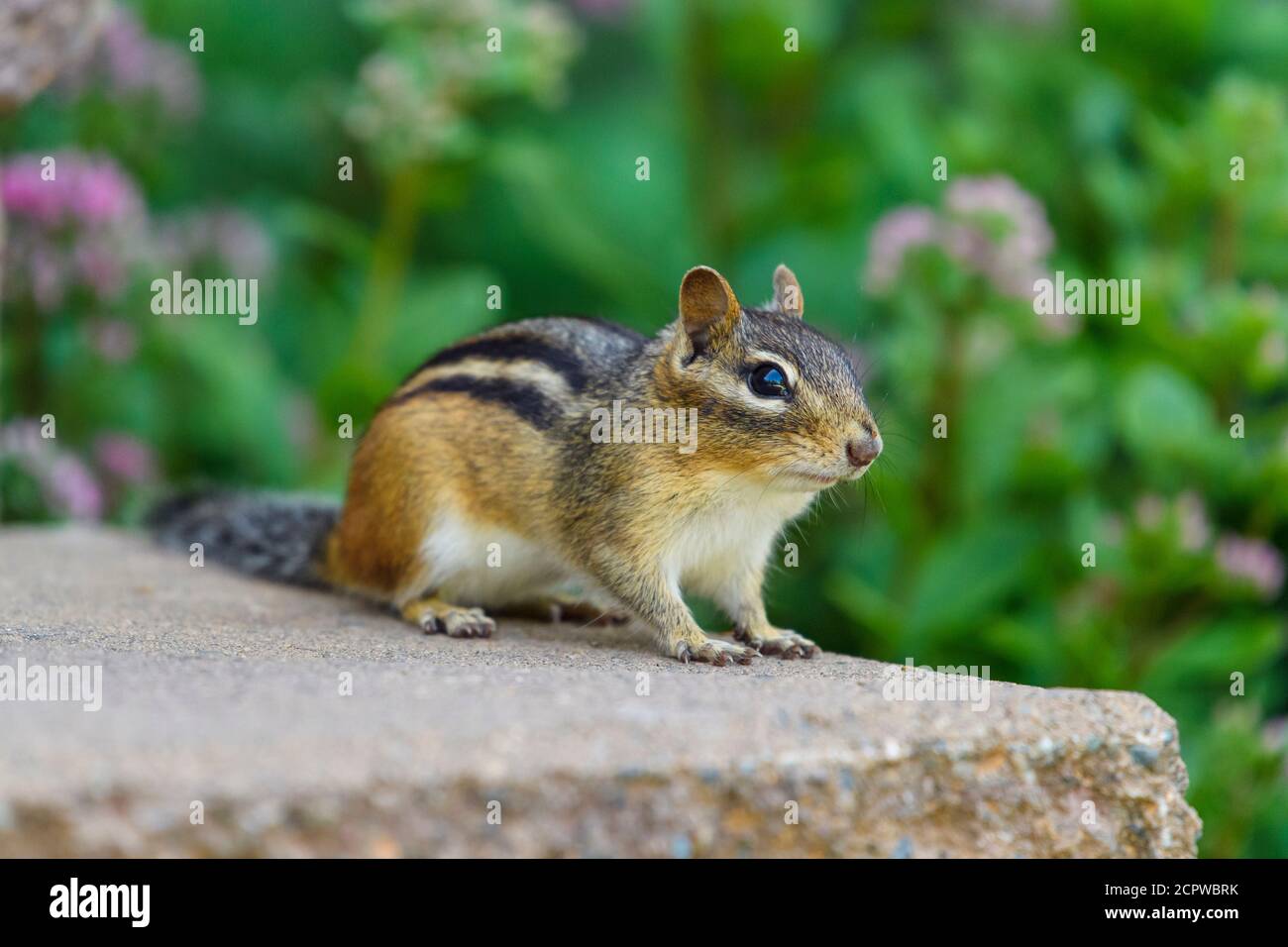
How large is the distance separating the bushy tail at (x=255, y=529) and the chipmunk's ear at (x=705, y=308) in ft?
5.34

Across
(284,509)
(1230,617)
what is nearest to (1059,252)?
(1230,617)

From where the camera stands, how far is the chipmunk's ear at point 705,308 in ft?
13.5

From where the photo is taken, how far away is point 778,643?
4305 millimetres

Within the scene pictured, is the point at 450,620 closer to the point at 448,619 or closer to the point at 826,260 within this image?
the point at 448,619

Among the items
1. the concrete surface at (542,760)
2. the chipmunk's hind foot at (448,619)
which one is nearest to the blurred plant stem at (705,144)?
the chipmunk's hind foot at (448,619)

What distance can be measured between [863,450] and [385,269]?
330 cm

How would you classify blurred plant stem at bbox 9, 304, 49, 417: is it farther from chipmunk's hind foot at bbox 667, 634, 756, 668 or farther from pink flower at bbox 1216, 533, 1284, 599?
pink flower at bbox 1216, 533, 1284, 599

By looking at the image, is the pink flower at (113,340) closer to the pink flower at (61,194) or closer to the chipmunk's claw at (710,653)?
the pink flower at (61,194)

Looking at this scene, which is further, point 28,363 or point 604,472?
point 28,363

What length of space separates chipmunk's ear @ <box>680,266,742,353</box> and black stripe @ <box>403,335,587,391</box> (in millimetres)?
475

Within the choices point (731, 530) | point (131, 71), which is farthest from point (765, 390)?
point (131, 71)

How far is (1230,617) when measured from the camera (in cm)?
579

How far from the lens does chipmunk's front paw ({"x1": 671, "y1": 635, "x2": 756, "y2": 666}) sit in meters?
4.04

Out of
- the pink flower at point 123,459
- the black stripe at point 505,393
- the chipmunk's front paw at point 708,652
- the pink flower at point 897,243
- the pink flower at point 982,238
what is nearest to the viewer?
the chipmunk's front paw at point 708,652
